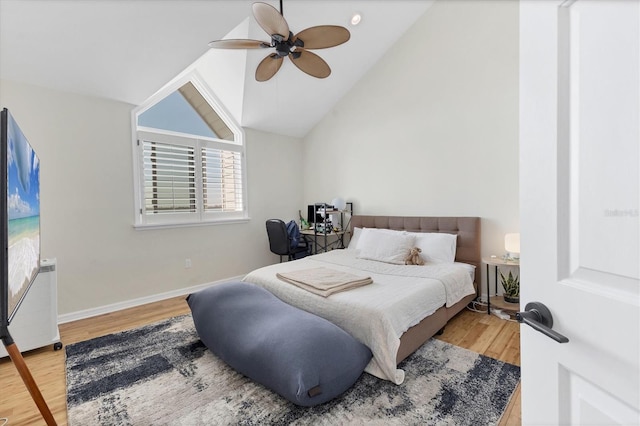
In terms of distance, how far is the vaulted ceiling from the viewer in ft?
8.16

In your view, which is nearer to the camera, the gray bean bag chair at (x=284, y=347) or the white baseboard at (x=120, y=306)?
the gray bean bag chair at (x=284, y=347)

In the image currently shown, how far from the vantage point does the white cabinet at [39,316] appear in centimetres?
237

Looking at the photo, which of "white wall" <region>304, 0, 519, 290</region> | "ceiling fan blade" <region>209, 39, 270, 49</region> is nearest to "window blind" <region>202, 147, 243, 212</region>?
"white wall" <region>304, 0, 519, 290</region>

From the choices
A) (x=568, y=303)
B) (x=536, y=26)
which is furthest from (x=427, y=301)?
(x=536, y=26)

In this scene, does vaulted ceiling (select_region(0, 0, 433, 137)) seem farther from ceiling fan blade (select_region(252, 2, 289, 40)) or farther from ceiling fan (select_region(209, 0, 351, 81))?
ceiling fan blade (select_region(252, 2, 289, 40))

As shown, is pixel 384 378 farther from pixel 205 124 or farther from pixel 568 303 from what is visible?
pixel 205 124

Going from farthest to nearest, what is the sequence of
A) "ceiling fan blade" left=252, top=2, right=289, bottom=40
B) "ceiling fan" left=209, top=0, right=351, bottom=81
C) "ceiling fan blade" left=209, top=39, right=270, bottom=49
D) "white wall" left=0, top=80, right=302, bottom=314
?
"white wall" left=0, top=80, right=302, bottom=314, "ceiling fan blade" left=209, top=39, right=270, bottom=49, "ceiling fan" left=209, top=0, right=351, bottom=81, "ceiling fan blade" left=252, top=2, right=289, bottom=40

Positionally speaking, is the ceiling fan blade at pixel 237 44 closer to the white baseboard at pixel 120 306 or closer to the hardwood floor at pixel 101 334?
the hardwood floor at pixel 101 334

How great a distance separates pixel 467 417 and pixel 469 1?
4.06m

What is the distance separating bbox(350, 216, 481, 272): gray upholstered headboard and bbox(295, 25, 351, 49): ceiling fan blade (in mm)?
2346

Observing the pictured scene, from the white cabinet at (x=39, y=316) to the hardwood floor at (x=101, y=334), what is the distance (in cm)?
11

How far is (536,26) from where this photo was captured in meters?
0.66

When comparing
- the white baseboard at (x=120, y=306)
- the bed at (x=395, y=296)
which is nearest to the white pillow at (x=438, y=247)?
the bed at (x=395, y=296)

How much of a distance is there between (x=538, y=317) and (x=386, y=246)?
276 centimetres
